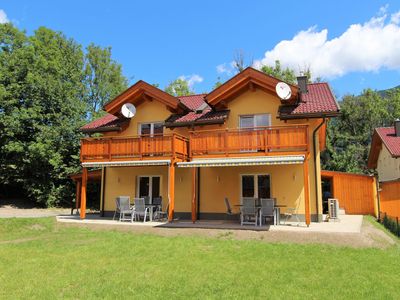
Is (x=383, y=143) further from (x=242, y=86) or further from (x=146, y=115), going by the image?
(x=146, y=115)

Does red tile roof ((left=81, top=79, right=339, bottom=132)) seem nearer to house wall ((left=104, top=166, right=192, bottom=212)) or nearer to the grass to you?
house wall ((left=104, top=166, right=192, bottom=212))

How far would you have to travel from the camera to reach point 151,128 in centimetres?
2067

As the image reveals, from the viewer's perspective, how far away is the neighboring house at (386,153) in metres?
28.7

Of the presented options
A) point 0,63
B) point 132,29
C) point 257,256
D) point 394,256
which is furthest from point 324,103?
point 0,63

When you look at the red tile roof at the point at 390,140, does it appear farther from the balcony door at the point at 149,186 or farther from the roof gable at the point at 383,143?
the balcony door at the point at 149,186

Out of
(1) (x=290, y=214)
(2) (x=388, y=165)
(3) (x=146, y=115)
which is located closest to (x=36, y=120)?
(3) (x=146, y=115)

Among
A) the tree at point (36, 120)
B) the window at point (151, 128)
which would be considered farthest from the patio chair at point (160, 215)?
the tree at point (36, 120)

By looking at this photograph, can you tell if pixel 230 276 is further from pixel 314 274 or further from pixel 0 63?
pixel 0 63

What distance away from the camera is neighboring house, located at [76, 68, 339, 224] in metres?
16.4

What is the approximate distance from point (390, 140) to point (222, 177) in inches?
746

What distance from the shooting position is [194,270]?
348 inches

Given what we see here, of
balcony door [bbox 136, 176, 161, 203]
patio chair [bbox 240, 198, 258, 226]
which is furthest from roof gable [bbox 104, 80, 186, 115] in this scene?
patio chair [bbox 240, 198, 258, 226]

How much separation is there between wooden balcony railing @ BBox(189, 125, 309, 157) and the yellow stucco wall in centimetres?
162

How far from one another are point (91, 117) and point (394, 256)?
3222 cm
